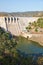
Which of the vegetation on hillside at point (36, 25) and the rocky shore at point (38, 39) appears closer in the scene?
the rocky shore at point (38, 39)

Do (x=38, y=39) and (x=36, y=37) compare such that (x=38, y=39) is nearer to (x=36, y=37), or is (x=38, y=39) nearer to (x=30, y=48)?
(x=36, y=37)

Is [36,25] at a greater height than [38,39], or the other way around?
[38,39]

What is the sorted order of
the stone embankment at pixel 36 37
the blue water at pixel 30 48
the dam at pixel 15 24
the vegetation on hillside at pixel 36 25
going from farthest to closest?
the vegetation on hillside at pixel 36 25
the dam at pixel 15 24
the stone embankment at pixel 36 37
the blue water at pixel 30 48

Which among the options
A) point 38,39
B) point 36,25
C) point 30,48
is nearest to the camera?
point 30,48

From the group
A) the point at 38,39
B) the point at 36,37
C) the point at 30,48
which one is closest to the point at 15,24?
the point at 36,37

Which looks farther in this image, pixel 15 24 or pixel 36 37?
pixel 15 24

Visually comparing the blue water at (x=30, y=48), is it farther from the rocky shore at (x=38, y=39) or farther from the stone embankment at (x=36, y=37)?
the stone embankment at (x=36, y=37)

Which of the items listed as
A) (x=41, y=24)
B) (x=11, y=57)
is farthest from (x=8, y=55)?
(x=41, y=24)

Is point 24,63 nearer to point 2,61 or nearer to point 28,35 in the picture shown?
point 2,61

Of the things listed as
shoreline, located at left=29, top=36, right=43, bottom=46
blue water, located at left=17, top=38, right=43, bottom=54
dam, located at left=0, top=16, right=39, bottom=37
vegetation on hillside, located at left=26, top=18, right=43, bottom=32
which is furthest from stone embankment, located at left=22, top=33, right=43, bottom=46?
vegetation on hillside, located at left=26, top=18, right=43, bottom=32

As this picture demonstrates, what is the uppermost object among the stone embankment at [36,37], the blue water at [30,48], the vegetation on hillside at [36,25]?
the blue water at [30,48]

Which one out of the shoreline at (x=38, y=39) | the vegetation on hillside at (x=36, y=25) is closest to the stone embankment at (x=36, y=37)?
the shoreline at (x=38, y=39)
